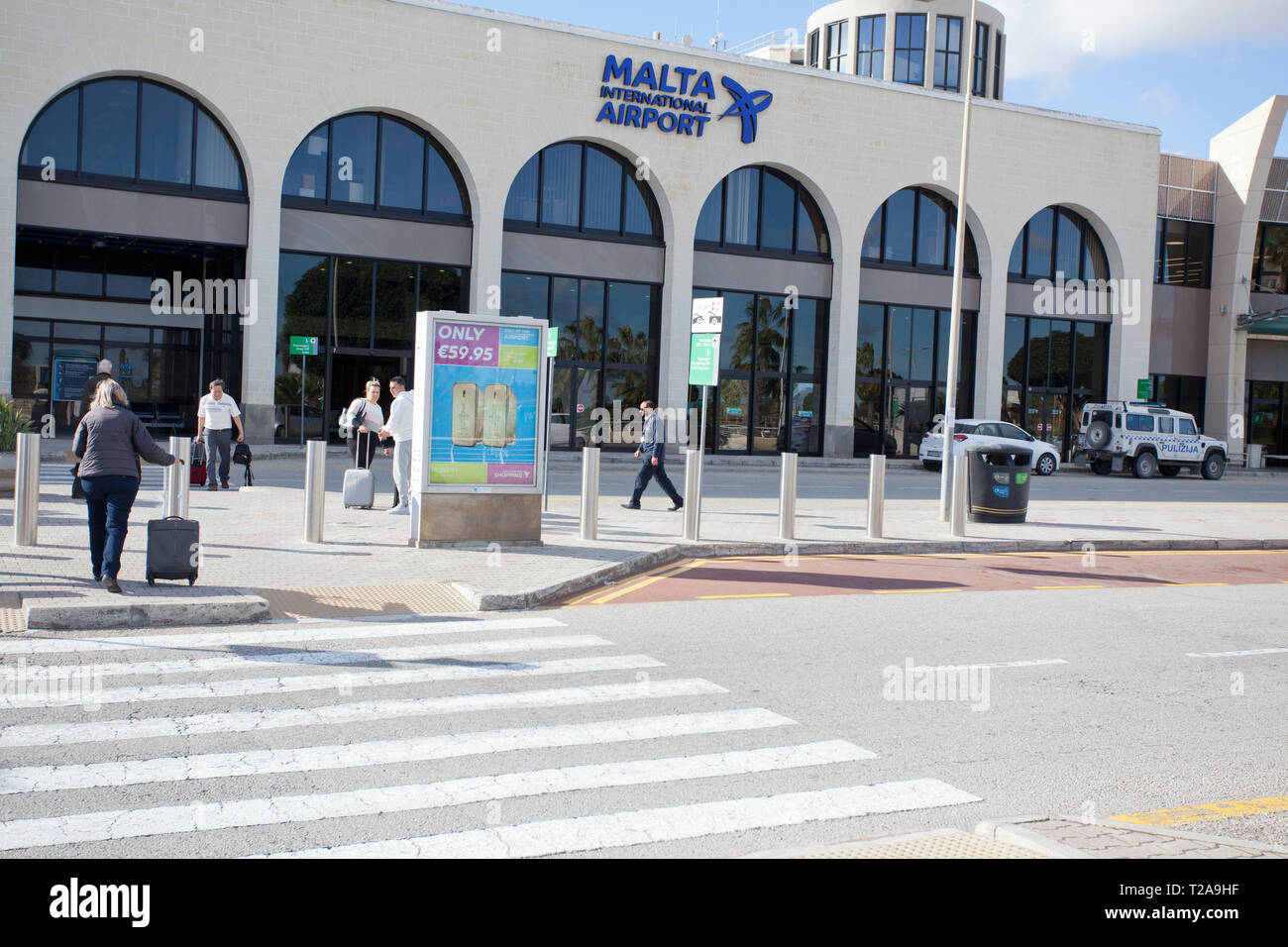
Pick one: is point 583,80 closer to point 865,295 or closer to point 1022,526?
point 865,295

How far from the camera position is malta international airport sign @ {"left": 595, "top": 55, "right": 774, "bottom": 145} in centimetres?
3222

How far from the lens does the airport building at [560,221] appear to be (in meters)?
27.5

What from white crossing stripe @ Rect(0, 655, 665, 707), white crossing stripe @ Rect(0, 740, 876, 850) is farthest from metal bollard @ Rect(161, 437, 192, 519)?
white crossing stripe @ Rect(0, 740, 876, 850)

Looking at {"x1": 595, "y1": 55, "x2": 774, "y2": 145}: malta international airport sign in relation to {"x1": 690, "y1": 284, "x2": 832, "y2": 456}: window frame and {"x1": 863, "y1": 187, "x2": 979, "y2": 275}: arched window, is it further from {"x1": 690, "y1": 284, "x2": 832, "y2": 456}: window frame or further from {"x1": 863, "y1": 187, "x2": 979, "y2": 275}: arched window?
{"x1": 863, "y1": 187, "x2": 979, "y2": 275}: arched window

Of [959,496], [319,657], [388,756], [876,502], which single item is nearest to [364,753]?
[388,756]

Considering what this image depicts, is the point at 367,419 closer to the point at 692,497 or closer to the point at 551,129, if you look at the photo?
the point at 692,497

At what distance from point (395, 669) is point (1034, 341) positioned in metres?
37.0

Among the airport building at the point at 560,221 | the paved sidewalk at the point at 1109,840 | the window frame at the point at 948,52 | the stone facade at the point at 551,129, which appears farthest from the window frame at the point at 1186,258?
the paved sidewalk at the point at 1109,840

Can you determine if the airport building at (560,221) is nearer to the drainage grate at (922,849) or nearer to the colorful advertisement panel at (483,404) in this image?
the colorful advertisement panel at (483,404)

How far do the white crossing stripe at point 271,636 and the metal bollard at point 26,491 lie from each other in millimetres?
4125

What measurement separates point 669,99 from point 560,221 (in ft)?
15.7

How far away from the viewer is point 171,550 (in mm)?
9805

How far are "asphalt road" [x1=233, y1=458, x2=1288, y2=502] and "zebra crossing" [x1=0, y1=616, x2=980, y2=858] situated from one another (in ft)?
43.7

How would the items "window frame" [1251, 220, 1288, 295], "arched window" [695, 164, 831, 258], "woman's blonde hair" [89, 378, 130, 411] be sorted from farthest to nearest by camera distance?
"window frame" [1251, 220, 1288, 295]
"arched window" [695, 164, 831, 258]
"woman's blonde hair" [89, 378, 130, 411]
